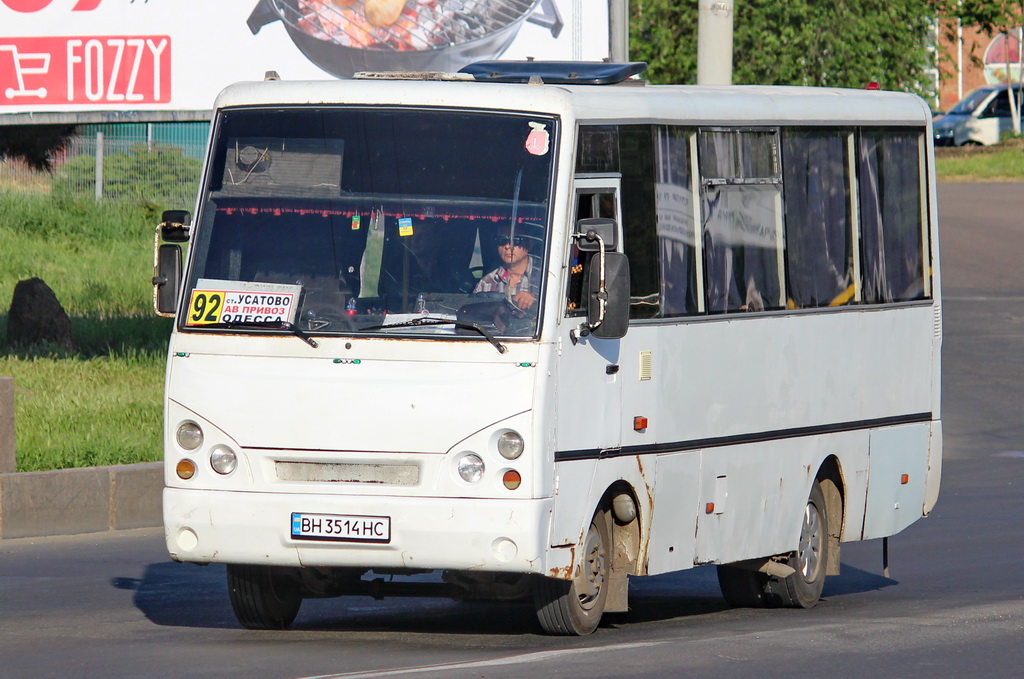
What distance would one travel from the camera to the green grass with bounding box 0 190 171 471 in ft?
47.2

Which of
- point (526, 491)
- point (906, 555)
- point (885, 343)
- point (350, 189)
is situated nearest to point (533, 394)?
point (526, 491)

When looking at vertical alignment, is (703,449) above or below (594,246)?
below

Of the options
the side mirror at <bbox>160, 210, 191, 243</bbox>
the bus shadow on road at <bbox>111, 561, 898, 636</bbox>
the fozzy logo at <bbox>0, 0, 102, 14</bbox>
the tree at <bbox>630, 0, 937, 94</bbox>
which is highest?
the tree at <bbox>630, 0, 937, 94</bbox>

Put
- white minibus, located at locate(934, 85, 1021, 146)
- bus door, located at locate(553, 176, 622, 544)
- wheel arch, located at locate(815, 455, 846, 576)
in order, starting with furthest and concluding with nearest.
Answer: white minibus, located at locate(934, 85, 1021, 146) → wheel arch, located at locate(815, 455, 846, 576) → bus door, located at locate(553, 176, 622, 544)

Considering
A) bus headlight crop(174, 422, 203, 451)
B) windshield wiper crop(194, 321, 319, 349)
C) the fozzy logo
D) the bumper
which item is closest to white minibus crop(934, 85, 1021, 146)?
the fozzy logo

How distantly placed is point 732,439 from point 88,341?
11.4 m

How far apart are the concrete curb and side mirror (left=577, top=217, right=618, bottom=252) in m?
5.33

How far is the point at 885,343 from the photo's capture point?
445 inches

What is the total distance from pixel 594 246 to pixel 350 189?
1103mm

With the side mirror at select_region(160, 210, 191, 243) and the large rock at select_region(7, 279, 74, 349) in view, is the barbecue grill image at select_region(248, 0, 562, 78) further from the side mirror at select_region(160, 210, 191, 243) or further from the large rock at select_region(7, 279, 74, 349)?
the side mirror at select_region(160, 210, 191, 243)

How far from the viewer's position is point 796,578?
35.6 ft

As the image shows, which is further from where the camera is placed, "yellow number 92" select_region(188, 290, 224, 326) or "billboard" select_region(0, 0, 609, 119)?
"billboard" select_region(0, 0, 609, 119)

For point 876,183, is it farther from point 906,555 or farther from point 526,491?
point 526,491

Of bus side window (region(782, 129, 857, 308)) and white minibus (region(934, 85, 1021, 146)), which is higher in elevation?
white minibus (region(934, 85, 1021, 146))
